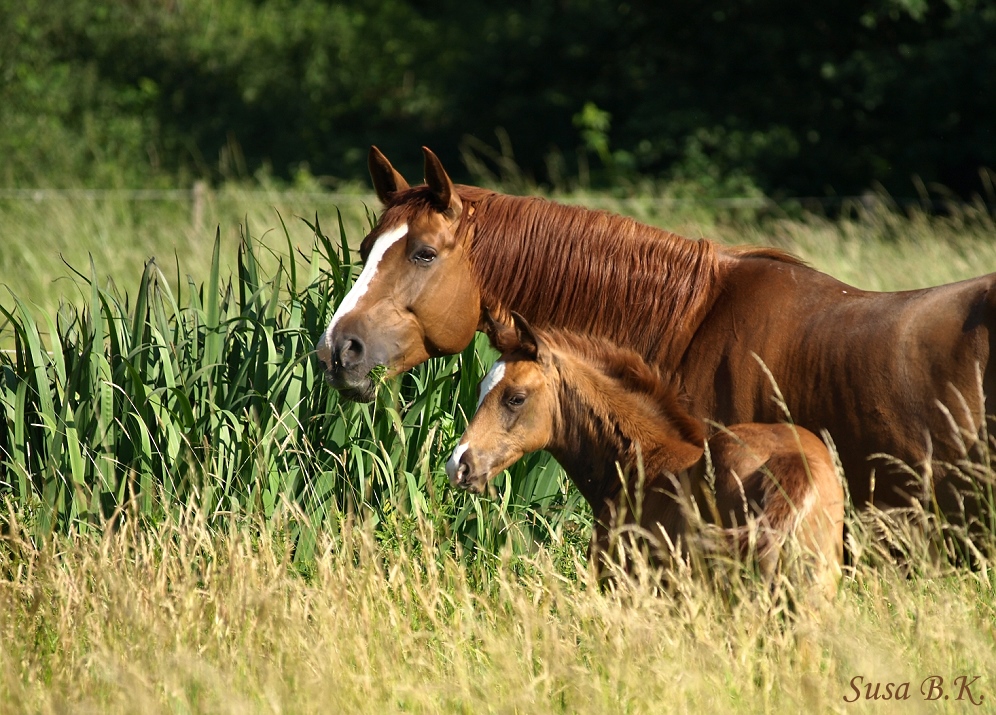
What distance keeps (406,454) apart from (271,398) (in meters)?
0.65

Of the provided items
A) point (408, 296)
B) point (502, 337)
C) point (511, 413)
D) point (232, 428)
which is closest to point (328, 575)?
point (511, 413)

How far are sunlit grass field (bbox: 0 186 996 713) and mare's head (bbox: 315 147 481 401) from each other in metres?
0.35

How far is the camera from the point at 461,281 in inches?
165

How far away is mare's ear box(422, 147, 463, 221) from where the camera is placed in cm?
406

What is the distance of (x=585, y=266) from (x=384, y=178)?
36.7 inches

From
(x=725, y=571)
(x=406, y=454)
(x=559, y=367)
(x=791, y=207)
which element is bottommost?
(x=791, y=207)

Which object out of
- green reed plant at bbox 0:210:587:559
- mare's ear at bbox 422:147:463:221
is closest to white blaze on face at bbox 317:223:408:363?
mare's ear at bbox 422:147:463:221

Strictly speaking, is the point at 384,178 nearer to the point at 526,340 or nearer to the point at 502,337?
the point at 502,337

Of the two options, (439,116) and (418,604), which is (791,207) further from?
(418,604)

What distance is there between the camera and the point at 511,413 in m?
3.72

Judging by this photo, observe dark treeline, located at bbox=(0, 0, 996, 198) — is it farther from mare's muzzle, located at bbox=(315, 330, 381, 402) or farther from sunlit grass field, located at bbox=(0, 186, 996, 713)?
mare's muzzle, located at bbox=(315, 330, 381, 402)

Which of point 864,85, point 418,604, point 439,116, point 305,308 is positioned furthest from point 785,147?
point 418,604

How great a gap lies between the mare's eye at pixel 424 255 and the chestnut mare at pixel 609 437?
42 cm

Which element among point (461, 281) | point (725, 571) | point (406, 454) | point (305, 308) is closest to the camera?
point (725, 571)
